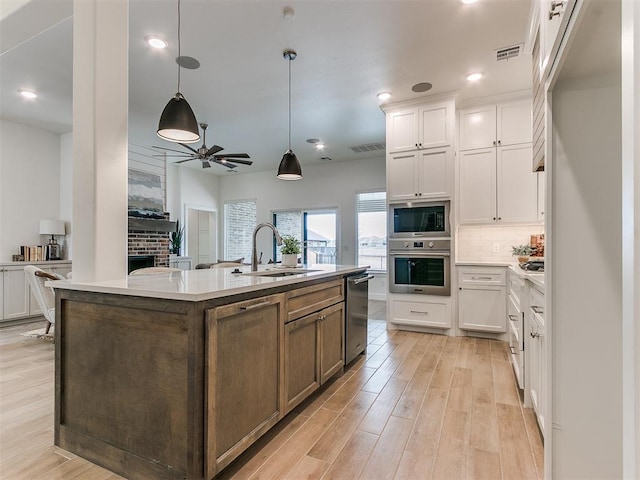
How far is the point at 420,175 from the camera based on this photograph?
428 centimetres

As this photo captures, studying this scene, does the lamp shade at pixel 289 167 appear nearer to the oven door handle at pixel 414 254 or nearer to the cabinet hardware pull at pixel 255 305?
the oven door handle at pixel 414 254

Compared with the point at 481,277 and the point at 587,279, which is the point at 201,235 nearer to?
the point at 481,277

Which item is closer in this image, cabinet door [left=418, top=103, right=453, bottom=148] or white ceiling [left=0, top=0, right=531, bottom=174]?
white ceiling [left=0, top=0, right=531, bottom=174]

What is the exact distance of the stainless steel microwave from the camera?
4137 mm

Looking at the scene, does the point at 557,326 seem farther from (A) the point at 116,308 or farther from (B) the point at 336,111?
(B) the point at 336,111

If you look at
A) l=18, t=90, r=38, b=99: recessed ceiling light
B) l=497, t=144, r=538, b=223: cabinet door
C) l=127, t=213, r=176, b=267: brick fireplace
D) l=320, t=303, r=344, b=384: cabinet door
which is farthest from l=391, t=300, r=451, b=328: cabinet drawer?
l=18, t=90, r=38, b=99: recessed ceiling light

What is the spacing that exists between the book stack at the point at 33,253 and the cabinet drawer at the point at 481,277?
624 centimetres

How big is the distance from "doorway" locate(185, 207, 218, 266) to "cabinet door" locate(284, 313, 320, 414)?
615 cm

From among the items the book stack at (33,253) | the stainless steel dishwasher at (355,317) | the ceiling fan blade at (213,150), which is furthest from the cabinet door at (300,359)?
the book stack at (33,253)

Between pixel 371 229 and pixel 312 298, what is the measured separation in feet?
16.7

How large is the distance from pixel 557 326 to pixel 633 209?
86cm

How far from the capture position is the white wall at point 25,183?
5.06 meters

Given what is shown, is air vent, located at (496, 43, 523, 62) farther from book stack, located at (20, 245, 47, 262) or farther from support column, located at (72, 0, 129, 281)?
book stack, located at (20, 245, 47, 262)

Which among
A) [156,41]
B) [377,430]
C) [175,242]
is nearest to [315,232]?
[175,242]
